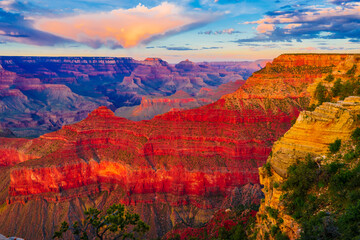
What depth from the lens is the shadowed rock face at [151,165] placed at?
57500 millimetres

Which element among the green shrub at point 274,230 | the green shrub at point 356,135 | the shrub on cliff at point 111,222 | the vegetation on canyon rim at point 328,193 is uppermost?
the green shrub at point 356,135

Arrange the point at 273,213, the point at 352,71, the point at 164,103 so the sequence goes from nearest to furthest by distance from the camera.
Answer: the point at 273,213
the point at 352,71
the point at 164,103

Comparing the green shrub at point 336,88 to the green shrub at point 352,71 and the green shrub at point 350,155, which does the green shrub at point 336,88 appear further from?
the green shrub at point 350,155

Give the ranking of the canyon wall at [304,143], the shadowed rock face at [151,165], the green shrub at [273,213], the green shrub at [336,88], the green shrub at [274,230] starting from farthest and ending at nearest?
the shadowed rock face at [151,165], the green shrub at [336,88], the green shrub at [273,213], the green shrub at [274,230], the canyon wall at [304,143]

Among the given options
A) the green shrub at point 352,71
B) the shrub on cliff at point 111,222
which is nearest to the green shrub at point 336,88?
the green shrub at point 352,71

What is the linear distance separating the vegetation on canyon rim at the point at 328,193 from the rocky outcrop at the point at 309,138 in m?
0.49

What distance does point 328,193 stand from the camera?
1617 centimetres

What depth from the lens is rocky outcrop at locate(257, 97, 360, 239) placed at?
1753 cm

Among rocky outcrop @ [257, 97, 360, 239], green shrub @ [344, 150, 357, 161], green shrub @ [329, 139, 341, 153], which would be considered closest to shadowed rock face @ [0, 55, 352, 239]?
rocky outcrop @ [257, 97, 360, 239]

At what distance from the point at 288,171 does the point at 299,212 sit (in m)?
2.88

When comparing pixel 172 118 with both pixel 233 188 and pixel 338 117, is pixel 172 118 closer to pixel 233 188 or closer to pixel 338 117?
pixel 233 188

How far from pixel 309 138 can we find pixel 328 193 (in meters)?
3.89

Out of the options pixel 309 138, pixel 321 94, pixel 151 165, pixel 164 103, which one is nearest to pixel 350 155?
pixel 309 138

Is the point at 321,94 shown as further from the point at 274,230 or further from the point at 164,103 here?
the point at 164,103
